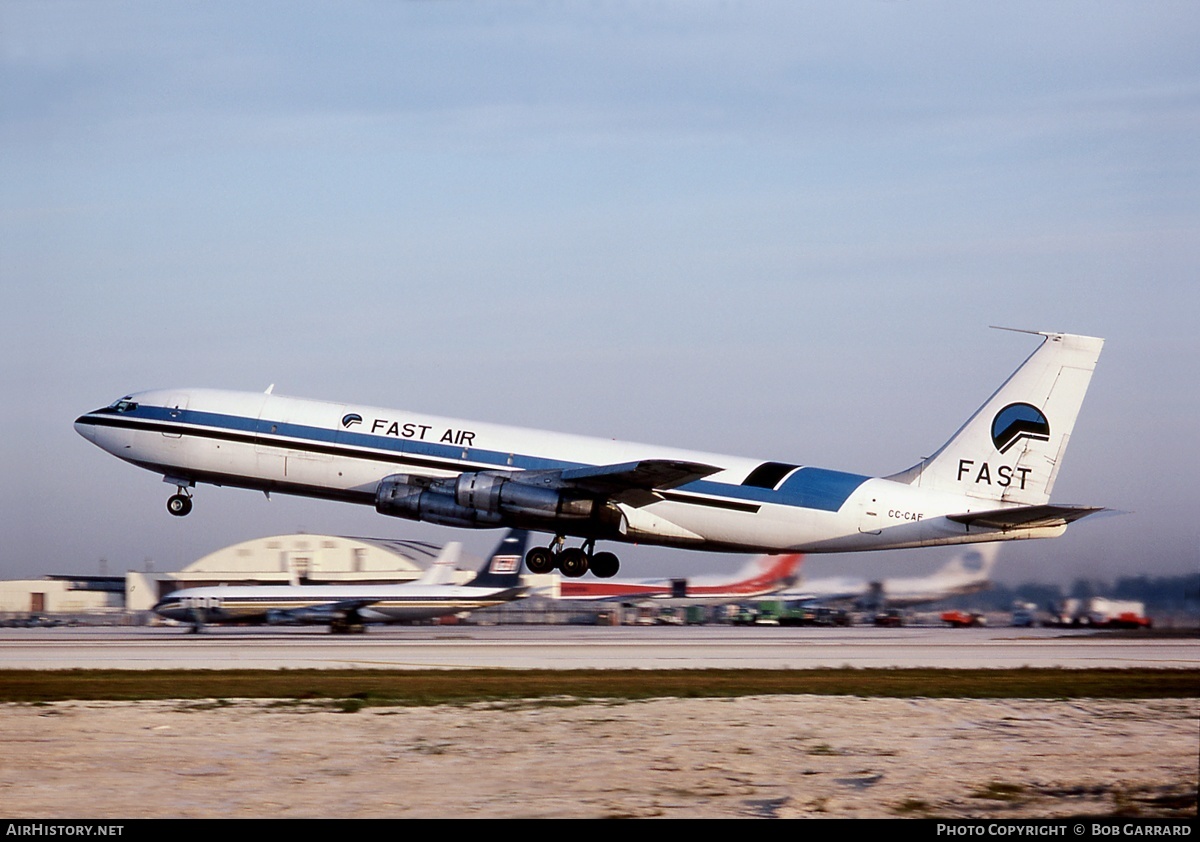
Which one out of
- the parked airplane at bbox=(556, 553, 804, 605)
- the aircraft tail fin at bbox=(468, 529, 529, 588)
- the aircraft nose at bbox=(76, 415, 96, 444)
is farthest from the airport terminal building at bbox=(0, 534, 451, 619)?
the aircraft nose at bbox=(76, 415, 96, 444)

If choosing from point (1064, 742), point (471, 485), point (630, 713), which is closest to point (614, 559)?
point (471, 485)

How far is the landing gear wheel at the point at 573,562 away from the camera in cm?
4203

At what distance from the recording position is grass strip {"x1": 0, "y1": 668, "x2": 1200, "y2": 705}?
1190 inches

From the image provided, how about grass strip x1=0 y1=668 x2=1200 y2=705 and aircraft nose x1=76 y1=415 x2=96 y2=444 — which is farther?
aircraft nose x1=76 y1=415 x2=96 y2=444

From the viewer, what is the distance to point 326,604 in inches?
2470

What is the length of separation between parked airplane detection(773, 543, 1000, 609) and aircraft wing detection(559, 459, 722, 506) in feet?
64.5

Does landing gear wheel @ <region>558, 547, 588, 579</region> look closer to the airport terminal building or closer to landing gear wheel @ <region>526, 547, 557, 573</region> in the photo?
landing gear wheel @ <region>526, 547, 557, 573</region>

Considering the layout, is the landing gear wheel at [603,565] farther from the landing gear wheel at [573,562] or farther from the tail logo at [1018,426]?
the tail logo at [1018,426]

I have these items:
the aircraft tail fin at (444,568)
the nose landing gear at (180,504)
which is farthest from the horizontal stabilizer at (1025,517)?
the aircraft tail fin at (444,568)

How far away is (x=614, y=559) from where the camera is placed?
42.8m

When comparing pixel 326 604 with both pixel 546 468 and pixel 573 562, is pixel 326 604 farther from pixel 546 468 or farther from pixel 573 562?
pixel 546 468

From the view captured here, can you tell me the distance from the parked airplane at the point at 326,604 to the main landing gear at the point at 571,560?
21315 mm

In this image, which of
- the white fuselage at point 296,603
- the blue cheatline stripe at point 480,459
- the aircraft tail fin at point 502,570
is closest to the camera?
the blue cheatline stripe at point 480,459

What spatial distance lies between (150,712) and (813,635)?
3267 centimetres
